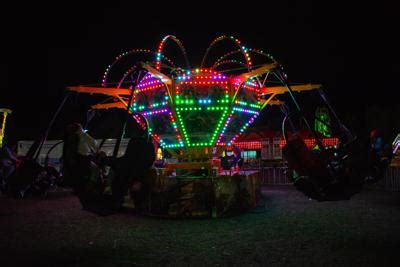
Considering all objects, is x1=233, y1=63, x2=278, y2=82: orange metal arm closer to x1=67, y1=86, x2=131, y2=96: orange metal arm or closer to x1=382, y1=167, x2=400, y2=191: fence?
x1=67, y1=86, x2=131, y2=96: orange metal arm

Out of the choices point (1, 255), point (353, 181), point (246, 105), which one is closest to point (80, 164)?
point (1, 255)

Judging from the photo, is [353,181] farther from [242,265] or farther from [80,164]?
[80,164]

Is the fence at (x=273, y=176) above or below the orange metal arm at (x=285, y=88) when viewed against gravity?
below

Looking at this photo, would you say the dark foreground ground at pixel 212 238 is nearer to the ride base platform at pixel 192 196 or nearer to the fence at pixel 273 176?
the ride base platform at pixel 192 196

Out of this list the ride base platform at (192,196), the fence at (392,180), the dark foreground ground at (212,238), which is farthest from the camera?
the fence at (392,180)

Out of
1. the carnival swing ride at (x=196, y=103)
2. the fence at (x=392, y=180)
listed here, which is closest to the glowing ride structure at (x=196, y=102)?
the carnival swing ride at (x=196, y=103)

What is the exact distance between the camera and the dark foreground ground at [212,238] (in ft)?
18.5

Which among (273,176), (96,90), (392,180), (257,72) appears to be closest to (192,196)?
(257,72)

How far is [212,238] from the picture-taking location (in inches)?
283

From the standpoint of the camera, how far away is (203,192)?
969 centimetres

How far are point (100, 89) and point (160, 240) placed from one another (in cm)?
507

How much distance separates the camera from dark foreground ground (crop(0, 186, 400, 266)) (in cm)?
563

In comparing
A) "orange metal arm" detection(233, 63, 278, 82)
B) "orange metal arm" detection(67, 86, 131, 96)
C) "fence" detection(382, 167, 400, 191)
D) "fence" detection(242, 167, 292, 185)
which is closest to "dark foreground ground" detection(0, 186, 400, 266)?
"orange metal arm" detection(67, 86, 131, 96)

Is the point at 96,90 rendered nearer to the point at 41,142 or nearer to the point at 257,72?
the point at 41,142
